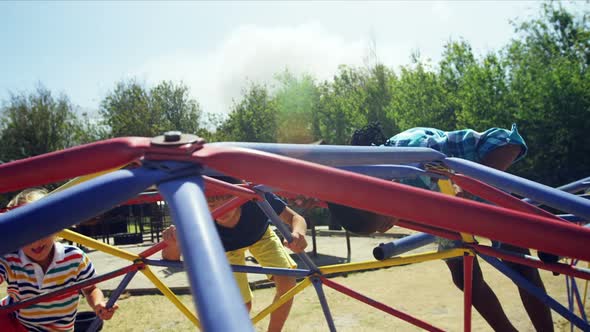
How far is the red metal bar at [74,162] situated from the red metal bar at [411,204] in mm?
217

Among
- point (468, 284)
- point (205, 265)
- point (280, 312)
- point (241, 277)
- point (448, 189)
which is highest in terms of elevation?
point (205, 265)

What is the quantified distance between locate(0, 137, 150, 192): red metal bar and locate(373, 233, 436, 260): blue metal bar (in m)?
0.98

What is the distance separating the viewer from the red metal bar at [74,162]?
0.87 meters

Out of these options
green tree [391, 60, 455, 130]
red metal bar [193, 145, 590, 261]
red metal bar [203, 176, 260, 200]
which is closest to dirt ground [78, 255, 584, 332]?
red metal bar [203, 176, 260, 200]

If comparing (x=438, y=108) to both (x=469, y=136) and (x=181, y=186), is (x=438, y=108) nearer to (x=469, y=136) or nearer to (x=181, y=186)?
(x=469, y=136)

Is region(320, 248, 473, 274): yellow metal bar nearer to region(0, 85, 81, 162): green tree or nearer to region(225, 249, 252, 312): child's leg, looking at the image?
region(225, 249, 252, 312): child's leg

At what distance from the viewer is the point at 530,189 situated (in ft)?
4.14

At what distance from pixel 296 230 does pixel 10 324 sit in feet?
4.69

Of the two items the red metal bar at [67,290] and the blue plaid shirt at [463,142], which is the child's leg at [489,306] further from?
the red metal bar at [67,290]

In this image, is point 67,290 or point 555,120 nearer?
point 67,290

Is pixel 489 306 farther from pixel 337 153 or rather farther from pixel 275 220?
pixel 337 153

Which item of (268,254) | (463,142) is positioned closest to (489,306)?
(463,142)

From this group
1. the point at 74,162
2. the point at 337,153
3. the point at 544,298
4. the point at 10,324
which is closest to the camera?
the point at 74,162

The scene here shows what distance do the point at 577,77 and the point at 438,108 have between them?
18.5 ft
